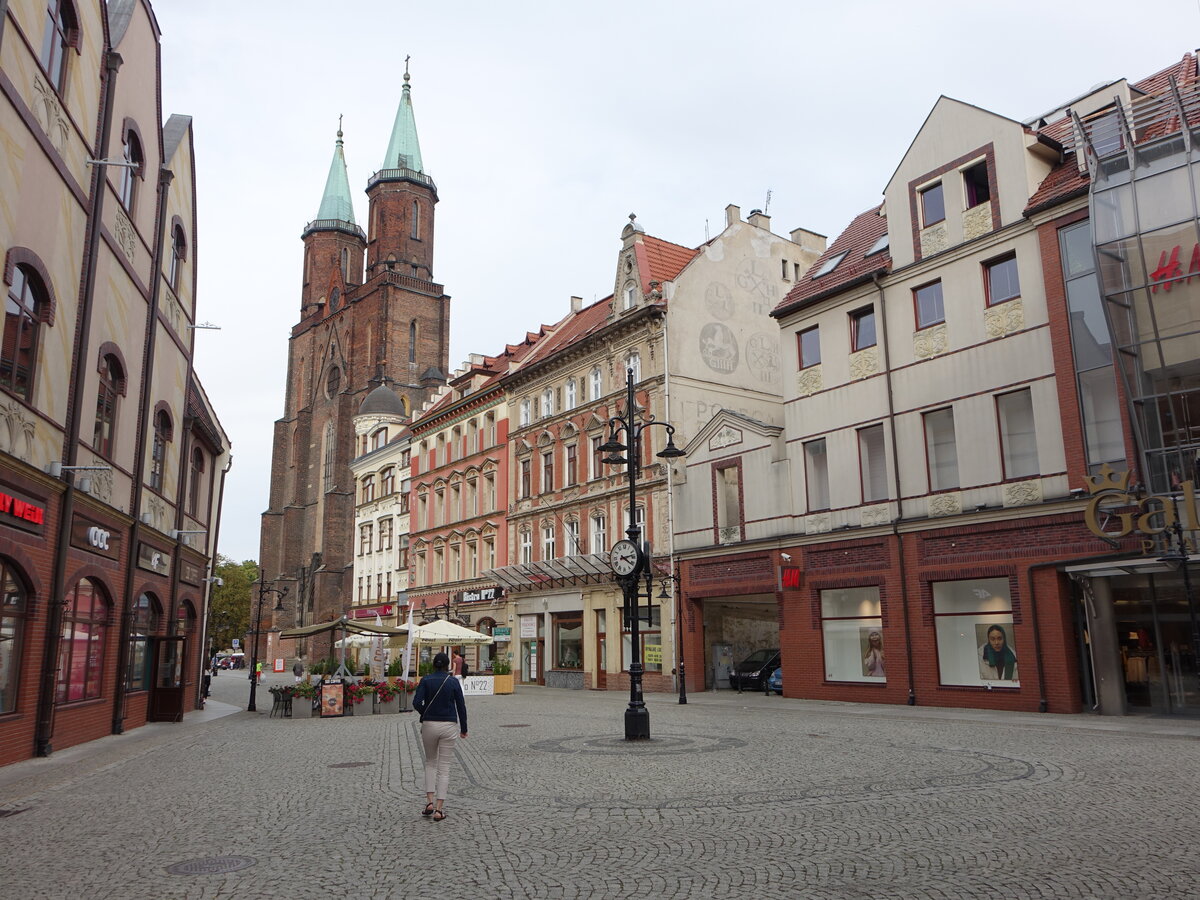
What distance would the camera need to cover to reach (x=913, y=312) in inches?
1049

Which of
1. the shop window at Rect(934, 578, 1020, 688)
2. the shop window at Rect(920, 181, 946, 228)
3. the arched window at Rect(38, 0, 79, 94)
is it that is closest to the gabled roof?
the shop window at Rect(920, 181, 946, 228)

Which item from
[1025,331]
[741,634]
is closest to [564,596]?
[741,634]

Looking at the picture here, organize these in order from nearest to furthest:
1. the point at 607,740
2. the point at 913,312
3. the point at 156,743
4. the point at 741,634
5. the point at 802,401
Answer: the point at 607,740 → the point at 156,743 → the point at 913,312 → the point at 802,401 → the point at 741,634

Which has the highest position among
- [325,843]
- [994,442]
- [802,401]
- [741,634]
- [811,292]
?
[811,292]

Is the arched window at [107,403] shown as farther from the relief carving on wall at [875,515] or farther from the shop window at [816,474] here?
the relief carving on wall at [875,515]

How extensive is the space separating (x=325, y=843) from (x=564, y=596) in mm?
33515

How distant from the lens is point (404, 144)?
91.8m

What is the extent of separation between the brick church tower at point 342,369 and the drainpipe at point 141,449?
53947 mm

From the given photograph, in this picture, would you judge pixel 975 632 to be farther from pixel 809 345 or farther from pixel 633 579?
pixel 633 579

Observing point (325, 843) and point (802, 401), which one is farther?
point (802, 401)

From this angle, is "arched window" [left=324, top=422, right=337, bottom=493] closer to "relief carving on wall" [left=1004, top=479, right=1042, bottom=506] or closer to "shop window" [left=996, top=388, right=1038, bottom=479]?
"shop window" [left=996, top=388, right=1038, bottom=479]

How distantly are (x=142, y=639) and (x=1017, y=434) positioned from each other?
71.6 feet

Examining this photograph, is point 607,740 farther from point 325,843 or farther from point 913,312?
point 913,312

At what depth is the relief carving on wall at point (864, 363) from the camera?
90.3ft
